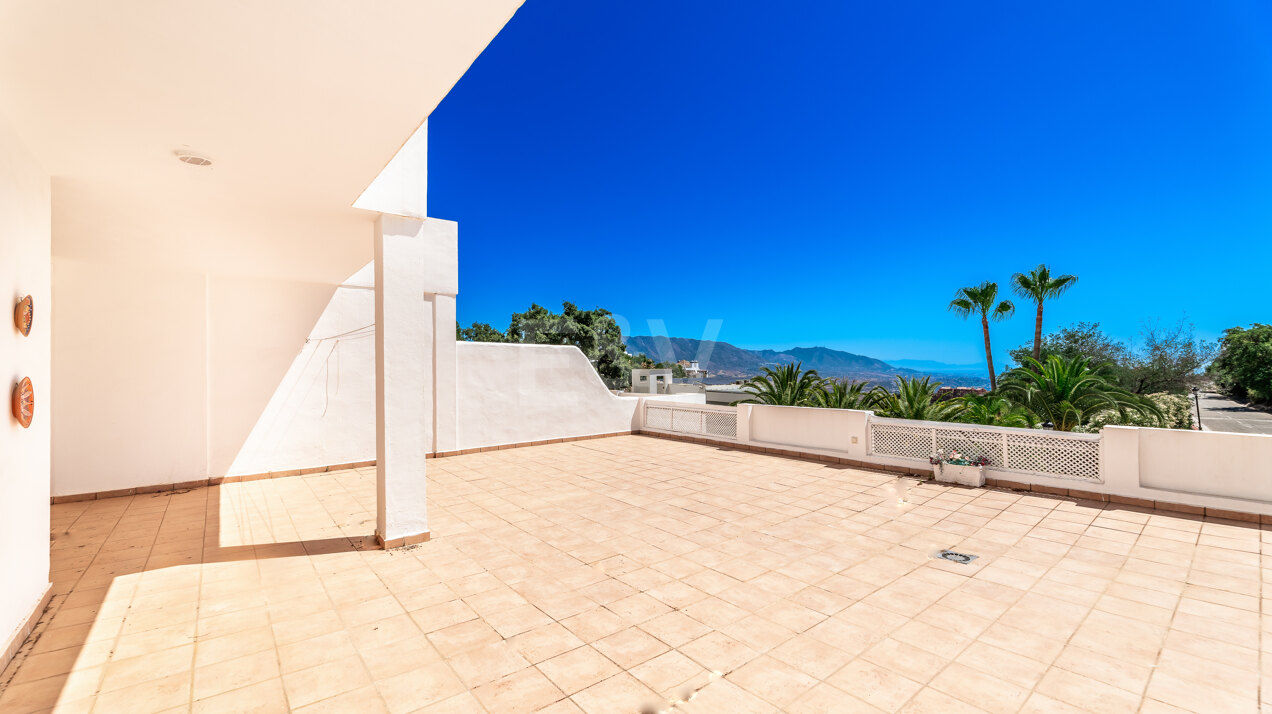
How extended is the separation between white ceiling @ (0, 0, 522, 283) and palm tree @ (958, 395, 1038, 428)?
8.17 m

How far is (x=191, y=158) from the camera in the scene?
2979 millimetres

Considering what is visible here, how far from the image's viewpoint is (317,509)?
528 cm

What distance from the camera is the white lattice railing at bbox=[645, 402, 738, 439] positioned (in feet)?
30.1

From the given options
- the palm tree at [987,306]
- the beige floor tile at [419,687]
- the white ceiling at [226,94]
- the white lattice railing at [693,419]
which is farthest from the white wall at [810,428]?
the palm tree at [987,306]

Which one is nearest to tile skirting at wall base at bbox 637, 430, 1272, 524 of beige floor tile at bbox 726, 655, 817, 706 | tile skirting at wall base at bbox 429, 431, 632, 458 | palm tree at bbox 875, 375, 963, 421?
palm tree at bbox 875, 375, 963, 421

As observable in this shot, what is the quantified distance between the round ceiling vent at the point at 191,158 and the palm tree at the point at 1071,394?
29.4ft

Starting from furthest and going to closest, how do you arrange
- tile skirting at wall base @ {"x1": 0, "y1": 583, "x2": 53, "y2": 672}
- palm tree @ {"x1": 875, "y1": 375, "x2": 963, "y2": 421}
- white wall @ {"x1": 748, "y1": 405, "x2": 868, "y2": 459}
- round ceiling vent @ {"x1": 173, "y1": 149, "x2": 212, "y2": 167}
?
1. palm tree @ {"x1": 875, "y1": 375, "x2": 963, "y2": 421}
2. white wall @ {"x1": 748, "y1": 405, "x2": 868, "y2": 459}
3. round ceiling vent @ {"x1": 173, "y1": 149, "x2": 212, "y2": 167}
4. tile skirting at wall base @ {"x1": 0, "y1": 583, "x2": 53, "y2": 672}

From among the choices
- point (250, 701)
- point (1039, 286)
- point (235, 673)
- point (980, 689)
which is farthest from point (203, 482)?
point (1039, 286)

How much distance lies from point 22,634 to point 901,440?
26.8ft

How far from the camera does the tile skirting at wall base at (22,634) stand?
7.92 feet

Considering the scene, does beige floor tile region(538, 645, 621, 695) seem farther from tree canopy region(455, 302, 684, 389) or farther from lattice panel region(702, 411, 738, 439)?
tree canopy region(455, 302, 684, 389)

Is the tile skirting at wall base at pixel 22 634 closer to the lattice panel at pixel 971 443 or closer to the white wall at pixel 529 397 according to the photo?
the white wall at pixel 529 397

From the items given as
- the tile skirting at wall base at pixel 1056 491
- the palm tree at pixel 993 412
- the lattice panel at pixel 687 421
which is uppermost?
the palm tree at pixel 993 412

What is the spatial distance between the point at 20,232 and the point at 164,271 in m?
4.09
